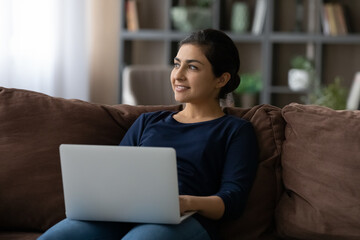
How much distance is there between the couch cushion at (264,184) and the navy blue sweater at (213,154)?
0.18ft

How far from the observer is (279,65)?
5.61m

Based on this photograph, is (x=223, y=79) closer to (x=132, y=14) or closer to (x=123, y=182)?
(x=123, y=182)

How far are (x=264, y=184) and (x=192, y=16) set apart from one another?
3.59 m

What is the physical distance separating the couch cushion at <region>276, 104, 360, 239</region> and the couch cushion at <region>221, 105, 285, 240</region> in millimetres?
31

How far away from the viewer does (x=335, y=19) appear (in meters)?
5.23

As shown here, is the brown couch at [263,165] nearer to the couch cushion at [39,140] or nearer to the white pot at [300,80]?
the couch cushion at [39,140]

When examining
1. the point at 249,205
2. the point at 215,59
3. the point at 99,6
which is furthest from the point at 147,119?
Answer: the point at 99,6

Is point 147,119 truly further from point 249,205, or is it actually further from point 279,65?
point 279,65

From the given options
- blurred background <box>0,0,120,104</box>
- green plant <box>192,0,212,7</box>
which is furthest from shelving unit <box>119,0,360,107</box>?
blurred background <box>0,0,120,104</box>

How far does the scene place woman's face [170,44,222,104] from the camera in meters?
1.99

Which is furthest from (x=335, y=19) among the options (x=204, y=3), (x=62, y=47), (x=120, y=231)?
(x=120, y=231)

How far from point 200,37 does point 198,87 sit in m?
0.16

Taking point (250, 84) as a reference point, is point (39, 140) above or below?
above

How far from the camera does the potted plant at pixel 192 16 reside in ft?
17.5
